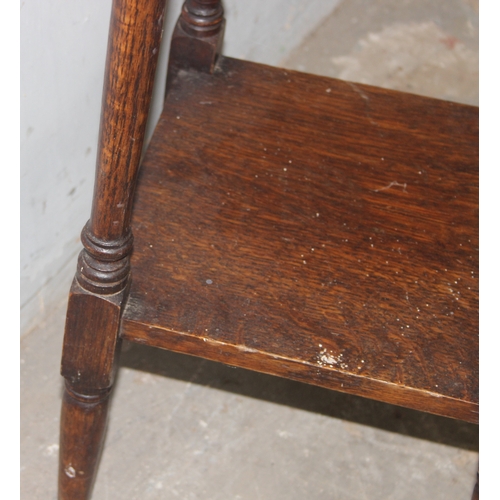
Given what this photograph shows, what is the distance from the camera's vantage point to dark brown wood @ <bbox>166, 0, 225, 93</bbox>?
0.98 m

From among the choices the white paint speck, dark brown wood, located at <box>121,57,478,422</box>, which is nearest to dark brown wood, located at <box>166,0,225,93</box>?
dark brown wood, located at <box>121,57,478,422</box>

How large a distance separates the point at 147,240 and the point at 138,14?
30 centimetres

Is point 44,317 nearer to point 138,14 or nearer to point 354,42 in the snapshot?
point 138,14

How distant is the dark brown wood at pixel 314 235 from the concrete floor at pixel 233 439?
0.37m

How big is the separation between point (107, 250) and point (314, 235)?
244mm

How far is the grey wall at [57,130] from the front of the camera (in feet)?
2.98

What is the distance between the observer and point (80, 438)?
0.86 m

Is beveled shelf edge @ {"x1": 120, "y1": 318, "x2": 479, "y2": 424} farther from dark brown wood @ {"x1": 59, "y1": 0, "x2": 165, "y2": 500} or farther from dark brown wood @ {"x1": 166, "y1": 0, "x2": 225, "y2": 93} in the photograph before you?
dark brown wood @ {"x1": 166, "y1": 0, "x2": 225, "y2": 93}

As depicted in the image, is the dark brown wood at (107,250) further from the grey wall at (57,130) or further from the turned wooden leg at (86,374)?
the grey wall at (57,130)

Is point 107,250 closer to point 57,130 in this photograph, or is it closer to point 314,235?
point 314,235

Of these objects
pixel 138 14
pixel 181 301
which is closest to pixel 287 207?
pixel 181 301

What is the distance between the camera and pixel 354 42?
5.97 feet

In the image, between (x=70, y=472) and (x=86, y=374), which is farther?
(x=70, y=472)

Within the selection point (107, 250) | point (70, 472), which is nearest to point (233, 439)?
point (70, 472)
